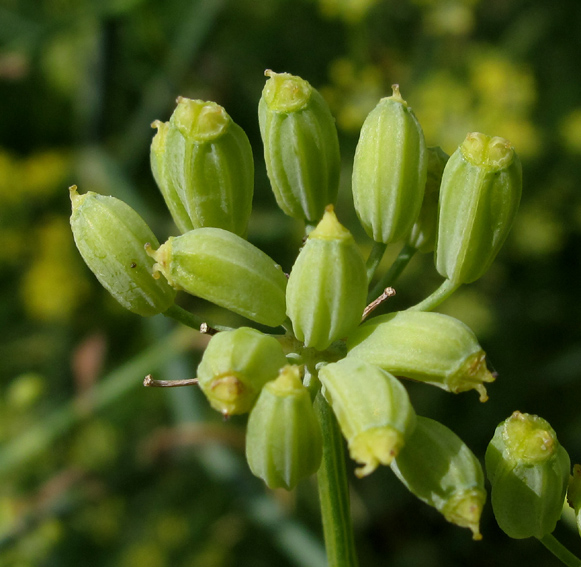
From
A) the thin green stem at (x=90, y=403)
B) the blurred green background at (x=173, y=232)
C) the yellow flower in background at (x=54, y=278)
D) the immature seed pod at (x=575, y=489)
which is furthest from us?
the yellow flower in background at (x=54, y=278)

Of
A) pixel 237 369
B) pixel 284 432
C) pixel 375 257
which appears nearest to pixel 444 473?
pixel 284 432

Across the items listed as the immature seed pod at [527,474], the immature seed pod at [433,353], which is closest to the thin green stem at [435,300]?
the immature seed pod at [433,353]

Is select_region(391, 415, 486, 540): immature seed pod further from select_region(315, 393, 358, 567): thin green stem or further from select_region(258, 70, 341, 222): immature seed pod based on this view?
select_region(258, 70, 341, 222): immature seed pod

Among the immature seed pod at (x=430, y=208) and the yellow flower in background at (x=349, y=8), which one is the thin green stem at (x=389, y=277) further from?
the yellow flower in background at (x=349, y=8)

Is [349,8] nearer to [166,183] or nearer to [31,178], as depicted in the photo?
[31,178]

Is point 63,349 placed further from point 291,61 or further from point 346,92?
point 291,61

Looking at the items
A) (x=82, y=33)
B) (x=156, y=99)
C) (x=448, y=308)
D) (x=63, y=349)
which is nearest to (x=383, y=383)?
(x=448, y=308)
